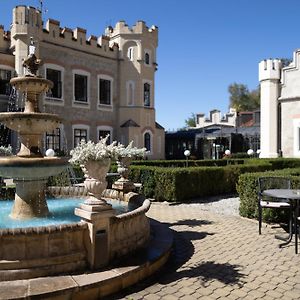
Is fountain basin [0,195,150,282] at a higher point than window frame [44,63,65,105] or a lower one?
lower

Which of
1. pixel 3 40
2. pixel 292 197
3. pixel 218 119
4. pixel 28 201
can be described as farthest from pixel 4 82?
pixel 218 119

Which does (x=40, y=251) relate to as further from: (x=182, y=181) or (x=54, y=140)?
(x=54, y=140)

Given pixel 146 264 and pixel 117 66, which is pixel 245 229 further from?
pixel 117 66

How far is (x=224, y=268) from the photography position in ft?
17.6

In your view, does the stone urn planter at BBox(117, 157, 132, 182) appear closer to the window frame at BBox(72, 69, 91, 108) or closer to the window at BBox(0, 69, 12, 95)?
the window at BBox(0, 69, 12, 95)

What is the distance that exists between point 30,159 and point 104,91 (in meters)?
20.0

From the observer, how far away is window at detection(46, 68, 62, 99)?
72.6 ft

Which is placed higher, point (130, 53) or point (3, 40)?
point (130, 53)

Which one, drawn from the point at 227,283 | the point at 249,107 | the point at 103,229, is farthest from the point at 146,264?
the point at 249,107

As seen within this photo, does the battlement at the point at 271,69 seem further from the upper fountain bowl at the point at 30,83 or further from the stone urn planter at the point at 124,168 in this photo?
the upper fountain bowl at the point at 30,83

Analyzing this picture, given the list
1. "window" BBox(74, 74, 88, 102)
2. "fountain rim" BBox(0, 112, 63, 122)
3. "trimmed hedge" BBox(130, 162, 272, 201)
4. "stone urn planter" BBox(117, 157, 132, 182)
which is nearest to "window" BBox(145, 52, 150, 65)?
"window" BBox(74, 74, 88, 102)

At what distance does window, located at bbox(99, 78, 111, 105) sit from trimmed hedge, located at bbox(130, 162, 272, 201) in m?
13.1

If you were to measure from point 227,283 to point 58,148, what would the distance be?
63.3ft

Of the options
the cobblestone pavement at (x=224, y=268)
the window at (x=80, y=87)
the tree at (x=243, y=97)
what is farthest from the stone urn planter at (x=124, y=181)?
the tree at (x=243, y=97)
